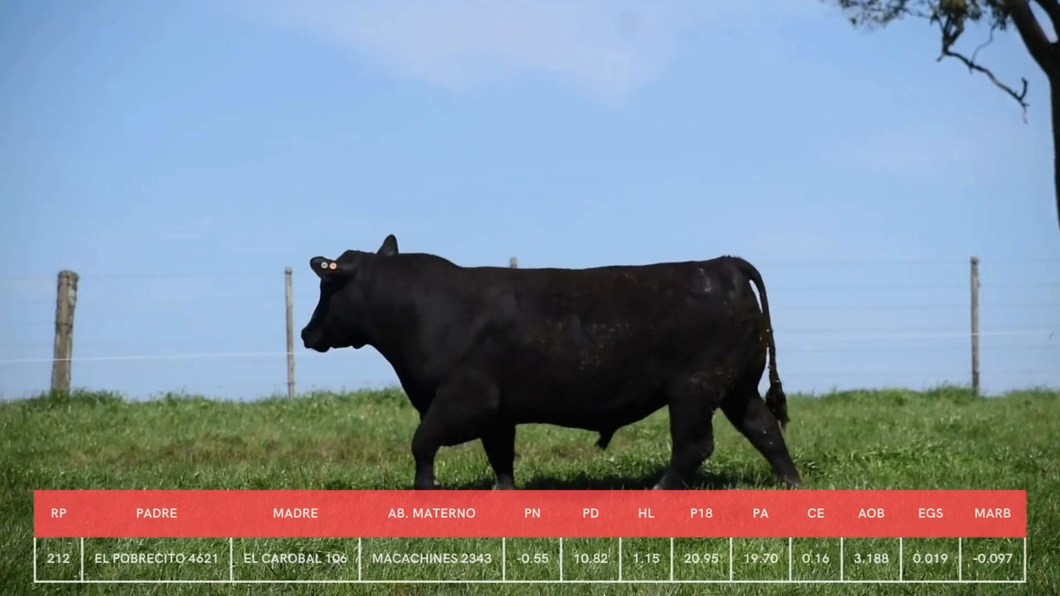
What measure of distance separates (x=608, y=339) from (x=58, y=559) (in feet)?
11.1

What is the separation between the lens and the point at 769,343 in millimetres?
7980

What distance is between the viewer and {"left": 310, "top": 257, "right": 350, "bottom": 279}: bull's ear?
7828mm

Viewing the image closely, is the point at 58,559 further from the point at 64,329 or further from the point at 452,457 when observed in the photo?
the point at 64,329

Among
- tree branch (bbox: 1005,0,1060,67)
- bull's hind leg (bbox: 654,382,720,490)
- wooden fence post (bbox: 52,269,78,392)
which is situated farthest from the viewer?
wooden fence post (bbox: 52,269,78,392)

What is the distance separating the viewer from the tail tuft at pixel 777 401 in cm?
819

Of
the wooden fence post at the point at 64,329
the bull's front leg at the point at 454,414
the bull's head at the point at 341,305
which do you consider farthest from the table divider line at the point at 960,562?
the wooden fence post at the point at 64,329

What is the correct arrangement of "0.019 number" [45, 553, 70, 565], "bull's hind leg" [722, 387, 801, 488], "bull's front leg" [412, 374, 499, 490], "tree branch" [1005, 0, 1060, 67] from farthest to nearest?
"tree branch" [1005, 0, 1060, 67] < "bull's hind leg" [722, 387, 801, 488] < "bull's front leg" [412, 374, 499, 490] < "0.019 number" [45, 553, 70, 565]

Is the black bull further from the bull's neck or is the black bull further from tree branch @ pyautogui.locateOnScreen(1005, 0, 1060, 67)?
tree branch @ pyautogui.locateOnScreen(1005, 0, 1060, 67)

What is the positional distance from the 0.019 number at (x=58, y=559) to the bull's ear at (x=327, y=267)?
260 cm

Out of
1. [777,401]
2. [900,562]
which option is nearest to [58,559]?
[900,562]

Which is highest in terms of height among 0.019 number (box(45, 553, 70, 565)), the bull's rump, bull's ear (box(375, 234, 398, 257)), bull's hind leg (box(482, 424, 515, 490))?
bull's ear (box(375, 234, 398, 257))

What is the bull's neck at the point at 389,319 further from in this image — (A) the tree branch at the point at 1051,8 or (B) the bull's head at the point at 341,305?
(A) the tree branch at the point at 1051,8

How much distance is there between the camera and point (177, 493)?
7781mm

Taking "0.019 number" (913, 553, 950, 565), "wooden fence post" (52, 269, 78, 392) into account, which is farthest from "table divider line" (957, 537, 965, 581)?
"wooden fence post" (52, 269, 78, 392)
